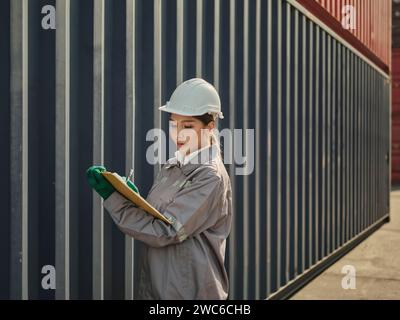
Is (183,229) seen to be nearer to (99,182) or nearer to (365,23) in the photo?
(99,182)

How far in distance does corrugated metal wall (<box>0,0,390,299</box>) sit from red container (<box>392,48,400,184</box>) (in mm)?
17580

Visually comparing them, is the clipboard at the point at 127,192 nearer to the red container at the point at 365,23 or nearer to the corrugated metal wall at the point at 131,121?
the corrugated metal wall at the point at 131,121

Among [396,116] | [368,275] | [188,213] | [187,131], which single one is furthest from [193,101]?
[396,116]

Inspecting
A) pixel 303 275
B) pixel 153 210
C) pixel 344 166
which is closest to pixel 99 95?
pixel 153 210

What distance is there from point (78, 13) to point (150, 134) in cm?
96

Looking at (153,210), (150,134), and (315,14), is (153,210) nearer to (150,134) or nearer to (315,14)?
(150,134)

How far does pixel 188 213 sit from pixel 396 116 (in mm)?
22942

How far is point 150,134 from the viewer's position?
4148 millimetres

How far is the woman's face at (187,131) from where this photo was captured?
286cm

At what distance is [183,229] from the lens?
278cm

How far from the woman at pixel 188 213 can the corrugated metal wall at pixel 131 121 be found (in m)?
0.68

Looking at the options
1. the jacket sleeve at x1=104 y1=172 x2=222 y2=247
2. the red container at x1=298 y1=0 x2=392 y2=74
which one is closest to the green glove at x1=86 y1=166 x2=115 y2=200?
the jacket sleeve at x1=104 y1=172 x2=222 y2=247

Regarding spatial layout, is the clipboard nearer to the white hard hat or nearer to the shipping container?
the white hard hat

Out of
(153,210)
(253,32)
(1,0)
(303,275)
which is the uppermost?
(253,32)
